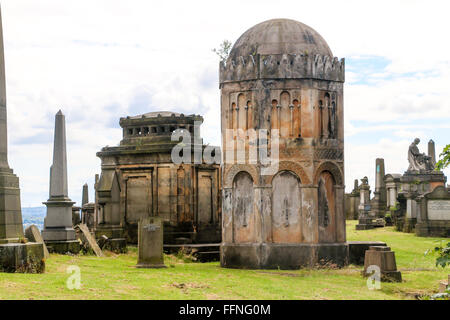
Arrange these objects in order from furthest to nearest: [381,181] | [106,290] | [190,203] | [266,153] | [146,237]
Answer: [381,181], [190,203], [266,153], [146,237], [106,290]

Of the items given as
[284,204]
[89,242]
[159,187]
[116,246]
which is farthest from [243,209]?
[159,187]

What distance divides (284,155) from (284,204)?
4.69 feet

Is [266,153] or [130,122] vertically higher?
[130,122]

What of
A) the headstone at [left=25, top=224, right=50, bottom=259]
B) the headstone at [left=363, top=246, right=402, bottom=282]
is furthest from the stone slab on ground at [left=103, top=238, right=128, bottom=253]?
the headstone at [left=363, top=246, right=402, bottom=282]

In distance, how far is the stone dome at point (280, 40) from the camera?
21.0m

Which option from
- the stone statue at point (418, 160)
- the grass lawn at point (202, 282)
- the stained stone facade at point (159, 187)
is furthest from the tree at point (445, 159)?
the stone statue at point (418, 160)

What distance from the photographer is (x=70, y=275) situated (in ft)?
52.1

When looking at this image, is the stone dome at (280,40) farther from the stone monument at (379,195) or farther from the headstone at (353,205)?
the headstone at (353,205)

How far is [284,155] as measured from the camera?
20531 mm

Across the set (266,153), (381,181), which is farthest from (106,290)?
(381,181)

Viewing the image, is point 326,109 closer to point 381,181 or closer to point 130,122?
point 130,122

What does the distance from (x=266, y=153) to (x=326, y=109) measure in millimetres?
2345

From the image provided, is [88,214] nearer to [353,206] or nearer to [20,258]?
[353,206]

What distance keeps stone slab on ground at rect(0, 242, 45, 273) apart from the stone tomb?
2098 cm
